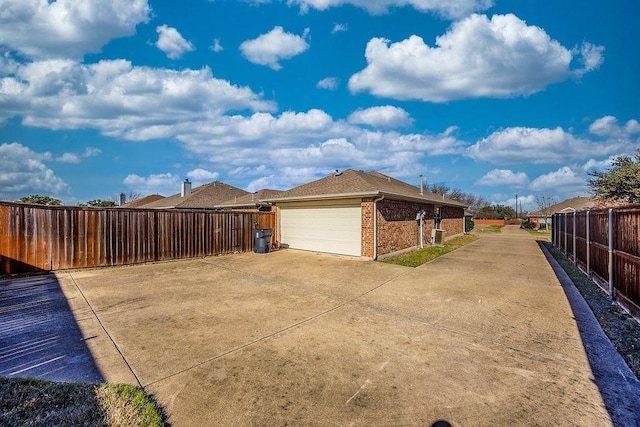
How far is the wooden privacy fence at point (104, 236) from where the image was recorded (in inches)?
316

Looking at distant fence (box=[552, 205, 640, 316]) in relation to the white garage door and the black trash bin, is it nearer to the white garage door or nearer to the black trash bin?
the white garage door

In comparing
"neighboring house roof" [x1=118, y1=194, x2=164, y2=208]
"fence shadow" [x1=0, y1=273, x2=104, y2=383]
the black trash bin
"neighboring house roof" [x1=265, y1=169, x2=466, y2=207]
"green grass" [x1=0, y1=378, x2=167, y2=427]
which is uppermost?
"neighboring house roof" [x1=118, y1=194, x2=164, y2=208]

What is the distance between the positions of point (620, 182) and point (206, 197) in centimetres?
2764

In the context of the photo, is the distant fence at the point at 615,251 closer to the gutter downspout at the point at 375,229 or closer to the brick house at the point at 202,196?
the gutter downspout at the point at 375,229

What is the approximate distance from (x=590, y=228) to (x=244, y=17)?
Result: 1335 centimetres

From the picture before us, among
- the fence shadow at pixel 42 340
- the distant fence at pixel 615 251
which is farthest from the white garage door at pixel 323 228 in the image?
the fence shadow at pixel 42 340

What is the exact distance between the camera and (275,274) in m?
8.41

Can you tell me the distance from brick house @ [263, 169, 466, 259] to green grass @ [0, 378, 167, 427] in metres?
8.80

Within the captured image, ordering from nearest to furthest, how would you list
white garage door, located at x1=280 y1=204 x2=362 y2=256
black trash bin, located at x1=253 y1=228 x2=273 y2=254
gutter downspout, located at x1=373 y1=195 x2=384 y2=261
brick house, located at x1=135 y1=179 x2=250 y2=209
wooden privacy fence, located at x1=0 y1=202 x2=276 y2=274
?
wooden privacy fence, located at x1=0 y1=202 x2=276 y2=274 → gutter downspout, located at x1=373 y1=195 x2=384 y2=261 → white garage door, located at x1=280 y1=204 x2=362 y2=256 → black trash bin, located at x1=253 y1=228 x2=273 y2=254 → brick house, located at x1=135 y1=179 x2=250 y2=209

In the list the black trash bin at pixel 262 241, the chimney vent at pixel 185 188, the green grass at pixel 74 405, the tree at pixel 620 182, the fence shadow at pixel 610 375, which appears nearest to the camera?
the green grass at pixel 74 405

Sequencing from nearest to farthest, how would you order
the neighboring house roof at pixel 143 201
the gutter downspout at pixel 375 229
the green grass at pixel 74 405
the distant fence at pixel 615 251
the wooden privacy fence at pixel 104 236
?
1. the green grass at pixel 74 405
2. the distant fence at pixel 615 251
3. the wooden privacy fence at pixel 104 236
4. the gutter downspout at pixel 375 229
5. the neighboring house roof at pixel 143 201

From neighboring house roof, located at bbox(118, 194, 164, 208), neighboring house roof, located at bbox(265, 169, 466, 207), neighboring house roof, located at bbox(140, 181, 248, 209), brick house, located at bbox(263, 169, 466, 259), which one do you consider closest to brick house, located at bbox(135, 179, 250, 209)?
neighboring house roof, located at bbox(140, 181, 248, 209)

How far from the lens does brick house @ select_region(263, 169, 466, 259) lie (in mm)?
10797

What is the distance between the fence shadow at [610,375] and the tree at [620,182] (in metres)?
18.1
